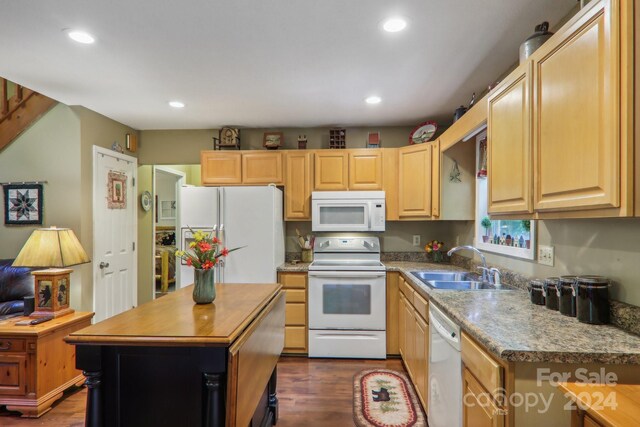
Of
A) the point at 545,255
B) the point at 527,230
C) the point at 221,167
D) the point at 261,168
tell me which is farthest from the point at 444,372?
the point at 221,167

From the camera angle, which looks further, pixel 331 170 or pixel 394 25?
pixel 331 170

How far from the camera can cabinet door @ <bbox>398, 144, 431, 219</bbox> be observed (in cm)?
340

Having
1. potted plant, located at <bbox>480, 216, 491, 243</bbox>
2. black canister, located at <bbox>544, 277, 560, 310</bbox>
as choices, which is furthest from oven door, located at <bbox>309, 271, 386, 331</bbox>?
black canister, located at <bbox>544, 277, 560, 310</bbox>

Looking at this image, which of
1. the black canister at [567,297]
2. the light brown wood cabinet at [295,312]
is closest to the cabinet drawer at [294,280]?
the light brown wood cabinet at [295,312]

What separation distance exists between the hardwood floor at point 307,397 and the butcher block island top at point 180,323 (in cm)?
107

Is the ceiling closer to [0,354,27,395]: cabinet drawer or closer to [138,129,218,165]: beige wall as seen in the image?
[138,129,218,165]: beige wall

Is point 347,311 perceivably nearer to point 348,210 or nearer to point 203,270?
point 348,210

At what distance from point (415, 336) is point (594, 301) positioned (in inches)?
54.2

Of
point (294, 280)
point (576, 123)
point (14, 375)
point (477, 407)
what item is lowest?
point (14, 375)

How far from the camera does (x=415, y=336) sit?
256 cm

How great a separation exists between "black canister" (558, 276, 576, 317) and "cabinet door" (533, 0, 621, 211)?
0.40 metres

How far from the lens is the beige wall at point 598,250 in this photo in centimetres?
135

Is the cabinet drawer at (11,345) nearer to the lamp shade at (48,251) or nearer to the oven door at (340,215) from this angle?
the lamp shade at (48,251)

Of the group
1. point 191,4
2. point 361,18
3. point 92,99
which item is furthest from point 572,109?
point 92,99
